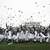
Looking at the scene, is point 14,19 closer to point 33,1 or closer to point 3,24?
point 3,24

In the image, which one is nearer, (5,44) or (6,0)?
(5,44)

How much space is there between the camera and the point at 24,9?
6.70 feet

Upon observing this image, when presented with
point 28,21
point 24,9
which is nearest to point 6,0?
point 24,9

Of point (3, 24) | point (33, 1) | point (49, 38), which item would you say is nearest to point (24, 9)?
point (33, 1)

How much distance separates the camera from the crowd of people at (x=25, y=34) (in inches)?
76.1

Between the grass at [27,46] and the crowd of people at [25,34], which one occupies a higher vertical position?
the crowd of people at [25,34]

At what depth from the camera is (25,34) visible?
1.94m

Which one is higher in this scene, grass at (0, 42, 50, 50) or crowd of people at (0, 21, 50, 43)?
crowd of people at (0, 21, 50, 43)

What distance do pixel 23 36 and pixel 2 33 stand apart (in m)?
0.27

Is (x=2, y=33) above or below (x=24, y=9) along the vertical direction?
below

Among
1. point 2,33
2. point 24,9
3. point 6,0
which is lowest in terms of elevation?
point 2,33

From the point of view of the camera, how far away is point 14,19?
6.59 feet

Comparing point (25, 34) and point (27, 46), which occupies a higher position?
point (25, 34)

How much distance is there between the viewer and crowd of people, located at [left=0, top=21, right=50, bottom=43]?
193 cm
